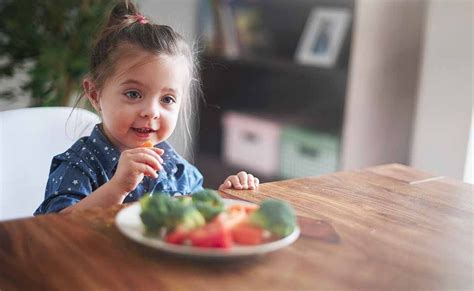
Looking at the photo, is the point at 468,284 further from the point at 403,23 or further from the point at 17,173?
the point at 403,23

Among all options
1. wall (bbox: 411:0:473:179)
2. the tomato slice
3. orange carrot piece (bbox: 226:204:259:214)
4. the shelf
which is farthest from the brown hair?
the shelf

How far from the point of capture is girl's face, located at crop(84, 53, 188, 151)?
117cm

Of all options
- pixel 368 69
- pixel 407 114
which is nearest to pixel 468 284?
pixel 368 69

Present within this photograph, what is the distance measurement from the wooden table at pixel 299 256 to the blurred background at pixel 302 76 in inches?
33.2

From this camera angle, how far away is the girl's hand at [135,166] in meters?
Answer: 0.99

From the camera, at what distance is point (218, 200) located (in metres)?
0.82

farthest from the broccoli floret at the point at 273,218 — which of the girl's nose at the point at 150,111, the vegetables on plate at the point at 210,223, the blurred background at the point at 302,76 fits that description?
the blurred background at the point at 302,76

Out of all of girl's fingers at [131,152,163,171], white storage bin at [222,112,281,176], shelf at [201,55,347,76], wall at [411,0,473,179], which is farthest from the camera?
white storage bin at [222,112,281,176]

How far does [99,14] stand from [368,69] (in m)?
0.99

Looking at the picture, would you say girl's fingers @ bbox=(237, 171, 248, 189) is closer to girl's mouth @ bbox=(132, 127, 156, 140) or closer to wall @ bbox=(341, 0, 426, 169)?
girl's mouth @ bbox=(132, 127, 156, 140)

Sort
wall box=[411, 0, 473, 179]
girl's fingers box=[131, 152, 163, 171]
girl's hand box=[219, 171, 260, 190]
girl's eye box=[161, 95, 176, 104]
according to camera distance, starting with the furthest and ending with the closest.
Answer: wall box=[411, 0, 473, 179], girl's eye box=[161, 95, 176, 104], girl's hand box=[219, 171, 260, 190], girl's fingers box=[131, 152, 163, 171]

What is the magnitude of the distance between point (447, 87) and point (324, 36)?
61 centimetres

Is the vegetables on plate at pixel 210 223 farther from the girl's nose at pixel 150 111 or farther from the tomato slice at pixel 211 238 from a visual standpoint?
the girl's nose at pixel 150 111

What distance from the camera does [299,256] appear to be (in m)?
0.77
